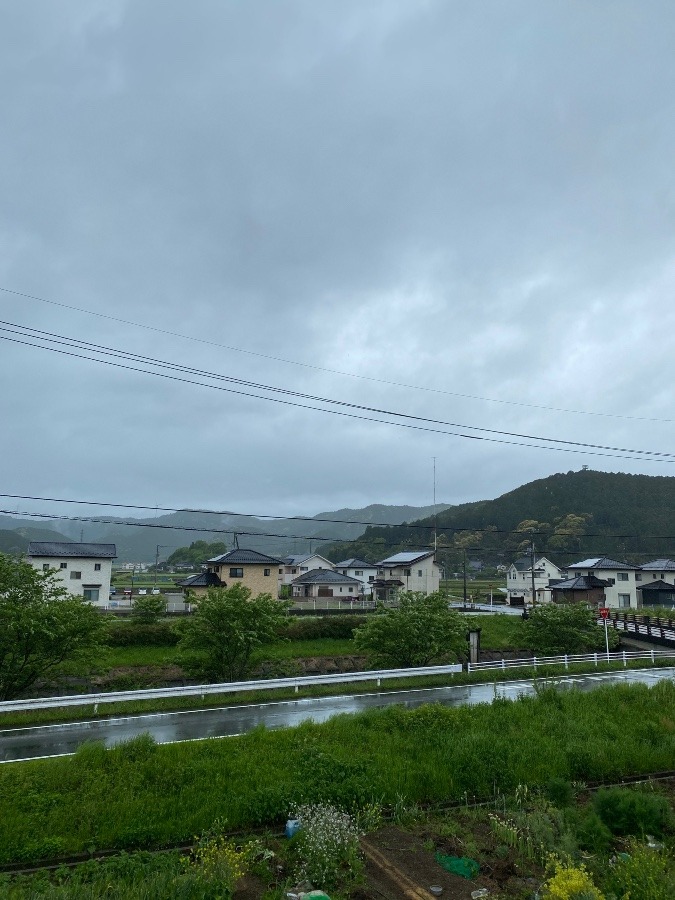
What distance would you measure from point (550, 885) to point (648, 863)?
53.2 inches

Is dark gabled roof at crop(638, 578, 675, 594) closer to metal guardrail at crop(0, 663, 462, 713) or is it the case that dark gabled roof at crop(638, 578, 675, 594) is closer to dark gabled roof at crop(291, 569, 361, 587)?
dark gabled roof at crop(291, 569, 361, 587)

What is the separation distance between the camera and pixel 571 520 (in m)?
111

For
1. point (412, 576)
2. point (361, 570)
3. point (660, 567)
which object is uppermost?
point (660, 567)

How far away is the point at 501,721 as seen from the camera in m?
13.5

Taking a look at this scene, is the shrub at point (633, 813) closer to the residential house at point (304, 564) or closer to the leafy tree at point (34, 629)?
the leafy tree at point (34, 629)

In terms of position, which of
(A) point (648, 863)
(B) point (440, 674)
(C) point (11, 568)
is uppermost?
(C) point (11, 568)

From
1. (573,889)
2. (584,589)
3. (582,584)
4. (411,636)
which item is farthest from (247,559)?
(573,889)

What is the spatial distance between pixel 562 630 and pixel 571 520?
86702 millimetres

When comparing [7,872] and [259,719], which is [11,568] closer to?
[259,719]

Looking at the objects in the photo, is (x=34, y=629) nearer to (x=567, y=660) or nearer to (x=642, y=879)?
(x=642, y=879)

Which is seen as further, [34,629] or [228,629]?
[228,629]

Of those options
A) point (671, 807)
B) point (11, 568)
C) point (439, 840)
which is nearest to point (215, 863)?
point (439, 840)

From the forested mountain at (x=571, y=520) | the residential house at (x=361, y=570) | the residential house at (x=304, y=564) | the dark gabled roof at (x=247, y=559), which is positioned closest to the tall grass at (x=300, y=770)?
the dark gabled roof at (x=247, y=559)

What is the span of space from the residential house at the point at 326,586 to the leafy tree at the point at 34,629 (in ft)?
143
